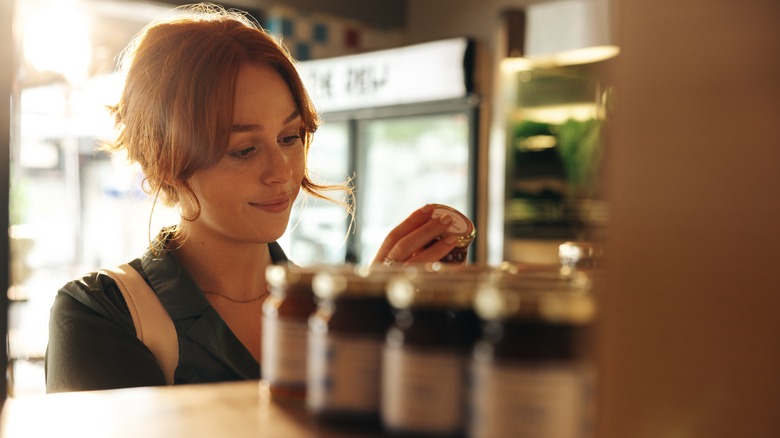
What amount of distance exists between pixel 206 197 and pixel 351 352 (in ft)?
2.82

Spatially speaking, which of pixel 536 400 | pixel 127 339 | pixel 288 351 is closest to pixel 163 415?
pixel 288 351

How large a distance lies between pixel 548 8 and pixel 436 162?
3.37 feet

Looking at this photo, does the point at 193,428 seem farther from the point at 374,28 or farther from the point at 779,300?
the point at 374,28

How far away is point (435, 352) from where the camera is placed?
715 mm

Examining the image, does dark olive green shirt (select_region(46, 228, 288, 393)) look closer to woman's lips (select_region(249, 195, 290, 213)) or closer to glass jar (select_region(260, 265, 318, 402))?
woman's lips (select_region(249, 195, 290, 213))

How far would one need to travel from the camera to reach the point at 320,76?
192 inches

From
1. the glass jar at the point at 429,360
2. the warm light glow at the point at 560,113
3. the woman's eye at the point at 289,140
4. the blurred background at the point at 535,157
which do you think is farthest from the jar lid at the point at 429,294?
the warm light glow at the point at 560,113

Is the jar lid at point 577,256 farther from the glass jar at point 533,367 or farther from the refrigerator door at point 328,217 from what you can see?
the refrigerator door at point 328,217

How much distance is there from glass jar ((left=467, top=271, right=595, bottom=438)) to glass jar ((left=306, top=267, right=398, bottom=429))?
13cm

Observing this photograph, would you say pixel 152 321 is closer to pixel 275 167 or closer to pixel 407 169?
pixel 275 167

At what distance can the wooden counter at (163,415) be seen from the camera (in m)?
0.77

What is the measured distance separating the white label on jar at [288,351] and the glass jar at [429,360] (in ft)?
0.55

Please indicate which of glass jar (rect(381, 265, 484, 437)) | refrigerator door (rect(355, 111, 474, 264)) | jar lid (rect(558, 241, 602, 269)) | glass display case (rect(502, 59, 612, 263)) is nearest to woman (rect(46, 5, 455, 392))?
jar lid (rect(558, 241, 602, 269))

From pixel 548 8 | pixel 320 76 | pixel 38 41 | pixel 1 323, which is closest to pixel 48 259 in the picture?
pixel 38 41
